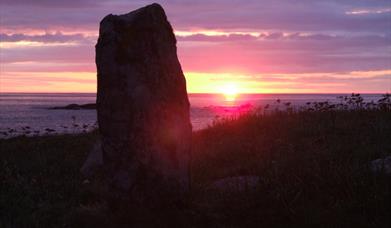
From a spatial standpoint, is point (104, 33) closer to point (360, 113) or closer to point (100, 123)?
point (100, 123)

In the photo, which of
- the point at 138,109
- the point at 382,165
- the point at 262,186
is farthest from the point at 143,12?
the point at 382,165

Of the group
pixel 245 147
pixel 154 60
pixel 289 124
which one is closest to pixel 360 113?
pixel 289 124

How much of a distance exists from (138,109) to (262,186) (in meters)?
2.31

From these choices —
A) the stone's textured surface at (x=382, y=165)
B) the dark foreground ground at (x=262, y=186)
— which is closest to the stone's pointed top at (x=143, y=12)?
the dark foreground ground at (x=262, y=186)

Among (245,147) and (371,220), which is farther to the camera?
(245,147)

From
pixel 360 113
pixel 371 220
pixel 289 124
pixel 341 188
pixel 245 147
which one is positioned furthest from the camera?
pixel 360 113

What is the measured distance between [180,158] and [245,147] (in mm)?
4671

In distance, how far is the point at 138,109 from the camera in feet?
28.7

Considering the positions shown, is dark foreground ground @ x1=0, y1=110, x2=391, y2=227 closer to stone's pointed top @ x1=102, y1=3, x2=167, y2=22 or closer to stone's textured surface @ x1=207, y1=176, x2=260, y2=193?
stone's textured surface @ x1=207, y1=176, x2=260, y2=193

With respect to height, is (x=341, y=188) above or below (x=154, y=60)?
below

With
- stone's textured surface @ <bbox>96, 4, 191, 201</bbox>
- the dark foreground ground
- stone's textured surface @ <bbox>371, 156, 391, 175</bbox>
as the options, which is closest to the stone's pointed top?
stone's textured surface @ <bbox>96, 4, 191, 201</bbox>

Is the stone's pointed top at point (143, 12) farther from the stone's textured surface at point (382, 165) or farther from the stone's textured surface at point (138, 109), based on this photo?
the stone's textured surface at point (382, 165)

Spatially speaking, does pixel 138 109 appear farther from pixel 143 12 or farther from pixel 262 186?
pixel 262 186

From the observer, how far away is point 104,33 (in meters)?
8.99
